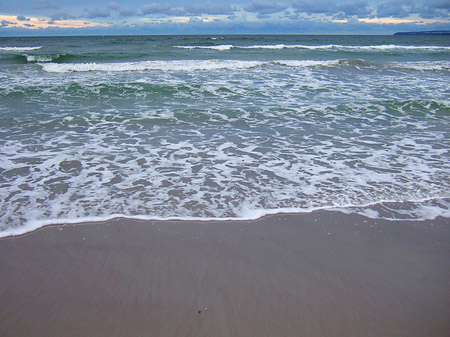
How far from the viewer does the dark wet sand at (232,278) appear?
94.2 inches

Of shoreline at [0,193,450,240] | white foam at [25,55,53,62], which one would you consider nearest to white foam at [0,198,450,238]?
shoreline at [0,193,450,240]

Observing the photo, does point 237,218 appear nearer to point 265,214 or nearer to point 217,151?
point 265,214

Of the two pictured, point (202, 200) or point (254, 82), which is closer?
point (202, 200)

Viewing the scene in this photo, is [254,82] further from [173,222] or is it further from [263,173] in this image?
[173,222]

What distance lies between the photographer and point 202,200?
13.5 ft

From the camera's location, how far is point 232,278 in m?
2.84

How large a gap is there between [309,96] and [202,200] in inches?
308

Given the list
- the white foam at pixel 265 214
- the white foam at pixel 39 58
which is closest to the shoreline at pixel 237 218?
the white foam at pixel 265 214

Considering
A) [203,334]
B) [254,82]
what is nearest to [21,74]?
[254,82]

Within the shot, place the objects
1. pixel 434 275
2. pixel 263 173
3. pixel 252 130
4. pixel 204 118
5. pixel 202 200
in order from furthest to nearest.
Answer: pixel 204 118, pixel 252 130, pixel 263 173, pixel 202 200, pixel 434 275

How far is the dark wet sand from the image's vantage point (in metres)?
2.39

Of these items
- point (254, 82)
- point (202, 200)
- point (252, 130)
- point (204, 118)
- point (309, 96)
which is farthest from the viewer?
point (254, 82)

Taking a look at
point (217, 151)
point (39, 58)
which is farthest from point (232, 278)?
point (39, 58)

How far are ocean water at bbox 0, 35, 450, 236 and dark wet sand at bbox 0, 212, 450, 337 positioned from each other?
357 mm
